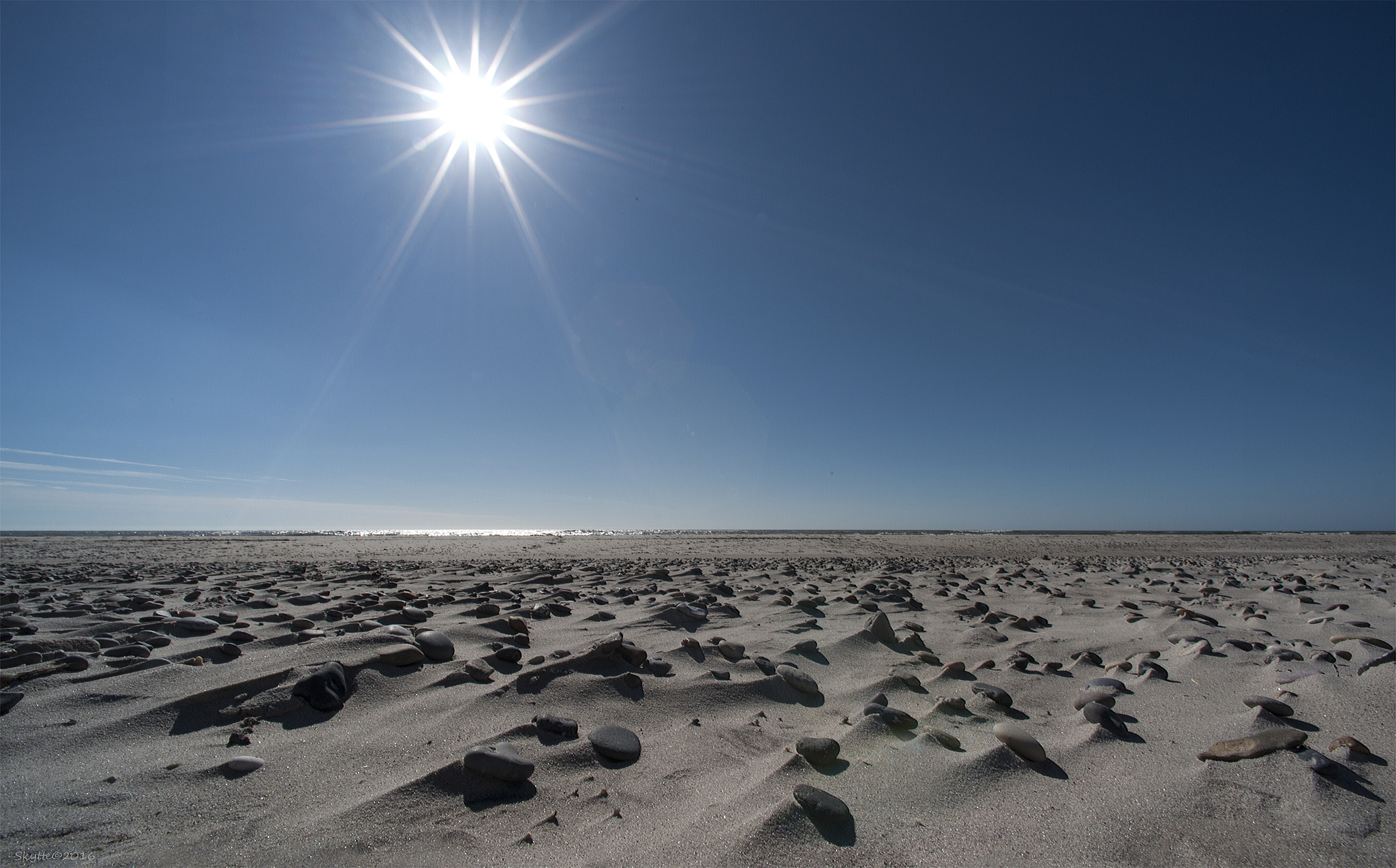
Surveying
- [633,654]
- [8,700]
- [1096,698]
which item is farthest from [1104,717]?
[8,700]

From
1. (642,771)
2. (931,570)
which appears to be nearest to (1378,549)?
(931,570)

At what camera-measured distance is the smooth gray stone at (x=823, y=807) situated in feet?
5.96

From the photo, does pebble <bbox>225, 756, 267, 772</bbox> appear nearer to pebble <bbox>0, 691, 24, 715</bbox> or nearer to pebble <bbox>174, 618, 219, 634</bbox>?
pebble <bbox>0, 691, 24, 715</bbox>

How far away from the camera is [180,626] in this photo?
4211 millimetres

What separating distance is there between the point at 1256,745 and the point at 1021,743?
2.92 ft

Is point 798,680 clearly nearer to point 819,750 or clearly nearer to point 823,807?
point 819,750

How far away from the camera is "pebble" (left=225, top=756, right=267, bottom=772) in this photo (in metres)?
2.14

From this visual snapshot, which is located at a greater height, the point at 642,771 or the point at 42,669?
the point at 42,669

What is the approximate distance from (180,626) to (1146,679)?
676 centimetres

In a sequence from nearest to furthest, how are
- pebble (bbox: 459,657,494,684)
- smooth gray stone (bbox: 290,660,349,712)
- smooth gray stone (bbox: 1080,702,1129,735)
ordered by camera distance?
smooth gray stone (bbox: 1080,702,1129,735) < smooth gray stone (bbox: 290,660,349,712) < pebble (bbox: 459,657,494,684)

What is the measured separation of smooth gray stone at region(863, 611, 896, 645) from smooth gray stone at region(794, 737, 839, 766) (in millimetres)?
2065

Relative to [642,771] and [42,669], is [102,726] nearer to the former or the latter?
[42,669]

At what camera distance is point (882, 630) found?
13.9 ft

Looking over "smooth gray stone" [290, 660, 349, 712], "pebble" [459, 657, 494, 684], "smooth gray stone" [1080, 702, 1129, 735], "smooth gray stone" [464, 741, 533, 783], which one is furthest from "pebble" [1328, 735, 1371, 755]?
"smooth gray stone" [290, 660, 349, 712]
